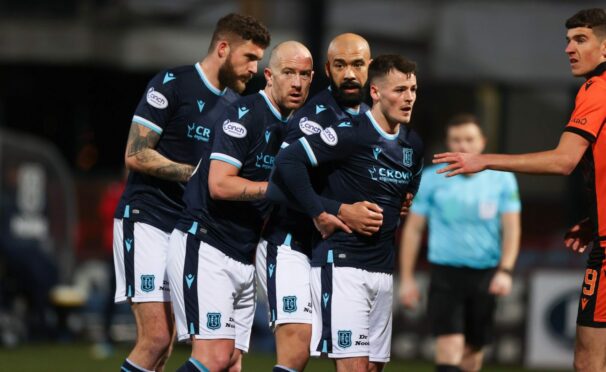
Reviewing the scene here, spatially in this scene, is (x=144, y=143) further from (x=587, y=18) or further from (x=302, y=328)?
(x=587, y=18)

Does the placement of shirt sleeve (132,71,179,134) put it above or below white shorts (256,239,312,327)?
above

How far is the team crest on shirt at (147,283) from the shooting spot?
7684 mm

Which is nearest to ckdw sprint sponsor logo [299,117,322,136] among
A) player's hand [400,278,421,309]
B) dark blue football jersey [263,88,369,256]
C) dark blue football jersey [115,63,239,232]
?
dark blue football jersey [263,88,369,256]

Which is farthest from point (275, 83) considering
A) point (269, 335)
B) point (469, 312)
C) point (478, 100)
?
point (478, 100)

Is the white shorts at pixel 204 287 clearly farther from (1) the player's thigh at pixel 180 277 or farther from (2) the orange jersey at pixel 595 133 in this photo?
(2) the orange jersey at pixel 595 133

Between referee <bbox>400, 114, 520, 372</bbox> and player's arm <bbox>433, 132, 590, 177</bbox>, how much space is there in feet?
10.2

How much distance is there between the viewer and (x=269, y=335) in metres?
15.0

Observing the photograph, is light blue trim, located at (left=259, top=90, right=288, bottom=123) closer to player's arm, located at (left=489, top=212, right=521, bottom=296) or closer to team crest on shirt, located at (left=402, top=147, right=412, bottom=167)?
team crest on shirt, located at (left=402, top=147, right=412, bottom=167)

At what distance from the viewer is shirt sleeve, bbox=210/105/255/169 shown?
707 cm

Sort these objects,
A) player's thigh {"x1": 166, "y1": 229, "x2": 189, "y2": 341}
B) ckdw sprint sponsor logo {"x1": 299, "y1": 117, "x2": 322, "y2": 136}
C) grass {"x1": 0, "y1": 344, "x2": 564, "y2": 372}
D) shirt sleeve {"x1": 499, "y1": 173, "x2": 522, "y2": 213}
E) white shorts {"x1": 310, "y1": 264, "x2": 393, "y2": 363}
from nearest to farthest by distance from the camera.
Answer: white shorts {"x1": 310, "y1": 264, "x2": 393, "y2": 363}
ckdw sprint sponsor logo {"x1": 299, "y1": 117, "x2": 322, "y2": 136}
player's thigh {"x1": 166, "y1": 229, "x2": 189, "y2": 341}
shirt sleeve {"x1": 499, "y1": 173, "x2": 522, "y2": 213}
grass {"x1": 0, "y1": 344, "x2": 564, "y2": 372}

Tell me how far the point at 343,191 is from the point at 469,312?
301cm

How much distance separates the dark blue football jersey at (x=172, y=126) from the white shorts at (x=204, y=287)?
0.47m

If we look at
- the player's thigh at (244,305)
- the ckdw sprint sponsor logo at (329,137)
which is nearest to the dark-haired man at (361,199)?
the ckdw sprint sponsor logo at (329,137)

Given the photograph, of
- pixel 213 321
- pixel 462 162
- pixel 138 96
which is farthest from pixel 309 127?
pixel 138 96
